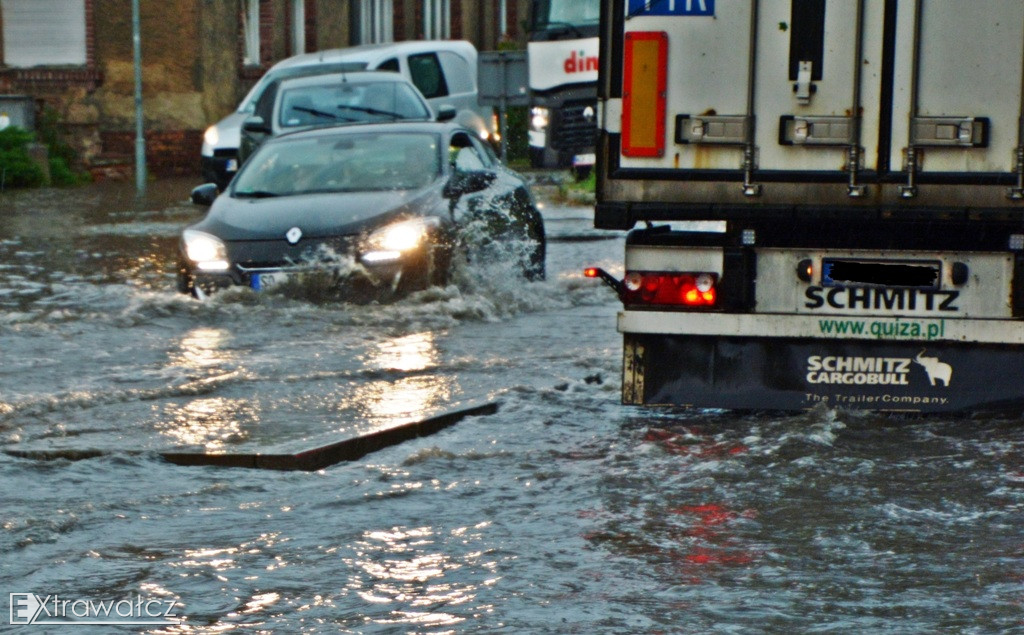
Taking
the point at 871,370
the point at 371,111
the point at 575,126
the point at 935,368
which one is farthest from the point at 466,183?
the point at 575,126

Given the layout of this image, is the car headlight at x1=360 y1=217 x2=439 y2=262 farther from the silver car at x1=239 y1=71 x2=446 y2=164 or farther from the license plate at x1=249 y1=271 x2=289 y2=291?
the silver car at x1=239 y1=71 x2=446 y2=164

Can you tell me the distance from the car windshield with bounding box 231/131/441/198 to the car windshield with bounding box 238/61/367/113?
Answer: 39.3 feet

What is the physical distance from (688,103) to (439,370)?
3.11m

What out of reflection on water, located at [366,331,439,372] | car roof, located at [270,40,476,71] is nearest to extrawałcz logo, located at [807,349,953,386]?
reflection on water, located at [366,331,439,372]

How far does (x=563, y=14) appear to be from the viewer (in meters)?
27.3

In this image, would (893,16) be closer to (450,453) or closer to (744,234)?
(744,234)

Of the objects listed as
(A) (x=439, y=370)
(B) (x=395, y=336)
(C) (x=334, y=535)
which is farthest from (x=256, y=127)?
(C) (x=334, y=535)

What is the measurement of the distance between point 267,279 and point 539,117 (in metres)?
16.2

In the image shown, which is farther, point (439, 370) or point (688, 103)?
point (439, 370)

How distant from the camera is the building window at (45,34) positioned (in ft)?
117

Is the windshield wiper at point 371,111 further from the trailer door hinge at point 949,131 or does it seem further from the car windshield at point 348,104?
the trailer door hinge at point 949,131

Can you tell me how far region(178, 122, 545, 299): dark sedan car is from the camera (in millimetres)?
13344

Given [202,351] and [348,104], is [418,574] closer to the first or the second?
[202,351]

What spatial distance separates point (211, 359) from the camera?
459 inches
